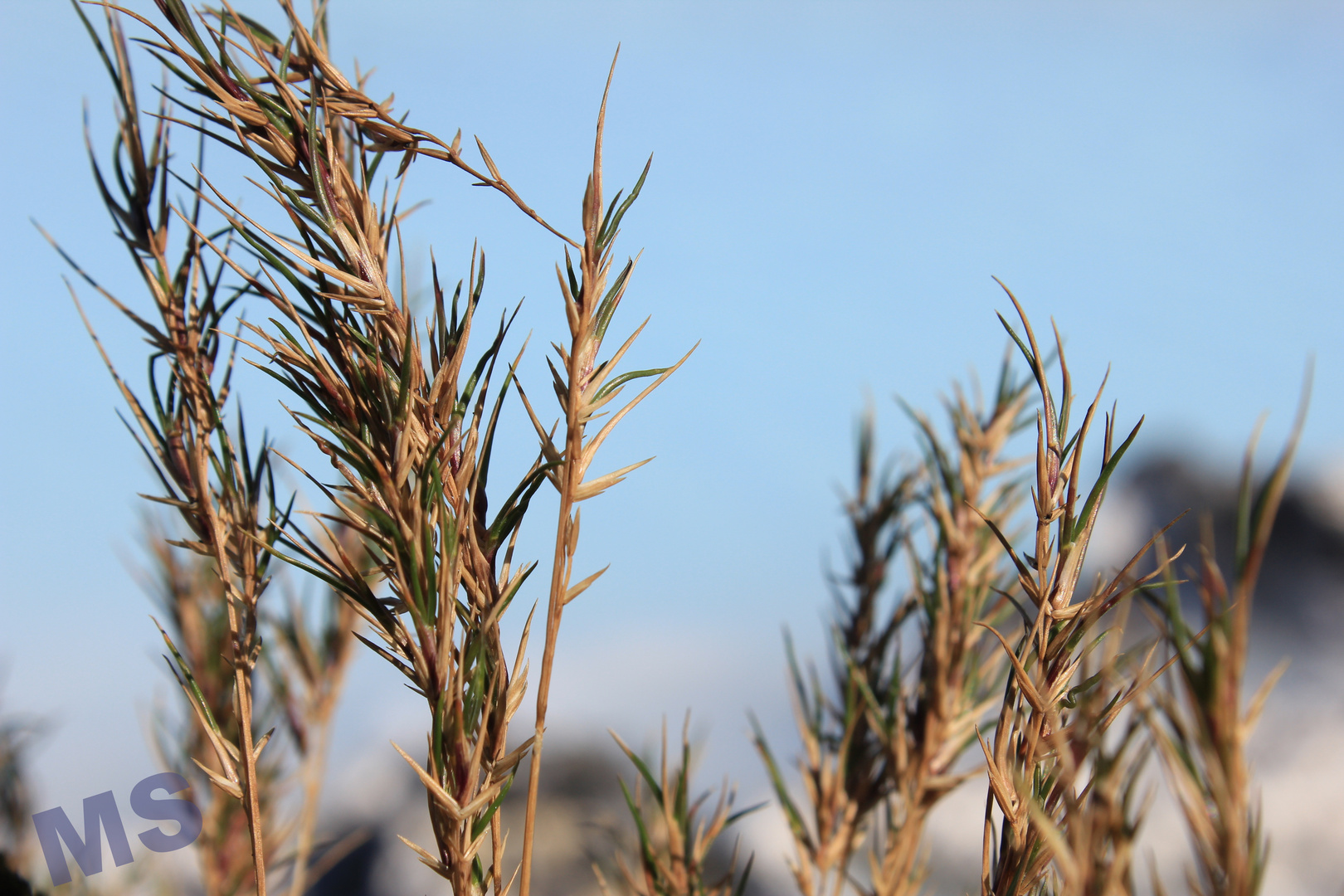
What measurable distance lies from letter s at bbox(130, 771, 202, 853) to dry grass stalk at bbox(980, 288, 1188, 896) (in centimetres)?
101

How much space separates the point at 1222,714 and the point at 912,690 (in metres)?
0.81

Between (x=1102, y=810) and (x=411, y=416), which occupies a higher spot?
(x=411, y=416)

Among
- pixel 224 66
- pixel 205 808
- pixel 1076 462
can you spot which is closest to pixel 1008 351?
pixel 1076 462

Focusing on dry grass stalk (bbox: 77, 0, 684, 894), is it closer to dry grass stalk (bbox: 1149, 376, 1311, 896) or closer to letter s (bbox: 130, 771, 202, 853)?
dry grass stalk (bbox: 1149, 376, 1311, 896)

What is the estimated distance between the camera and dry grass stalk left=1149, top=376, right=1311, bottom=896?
14.4 inches

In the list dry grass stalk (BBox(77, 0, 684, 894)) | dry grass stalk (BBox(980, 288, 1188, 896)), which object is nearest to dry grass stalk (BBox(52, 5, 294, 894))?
dry grass stalk (BBox(77, 0, 684, 894))

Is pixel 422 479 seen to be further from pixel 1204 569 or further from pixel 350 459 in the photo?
pixel 1204 569

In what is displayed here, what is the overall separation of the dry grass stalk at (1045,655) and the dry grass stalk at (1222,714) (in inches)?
6.7

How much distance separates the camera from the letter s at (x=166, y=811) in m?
1.05

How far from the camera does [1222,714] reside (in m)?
0.37

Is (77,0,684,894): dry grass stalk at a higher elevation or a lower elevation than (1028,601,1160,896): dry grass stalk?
higher

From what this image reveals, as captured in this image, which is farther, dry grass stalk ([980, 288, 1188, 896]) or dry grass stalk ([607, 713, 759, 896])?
dry grass stalk ([607, 713, 759, 896])

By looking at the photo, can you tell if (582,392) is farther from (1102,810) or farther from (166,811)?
(166,811)

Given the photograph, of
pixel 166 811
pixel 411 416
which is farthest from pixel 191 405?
pixel 166 811
